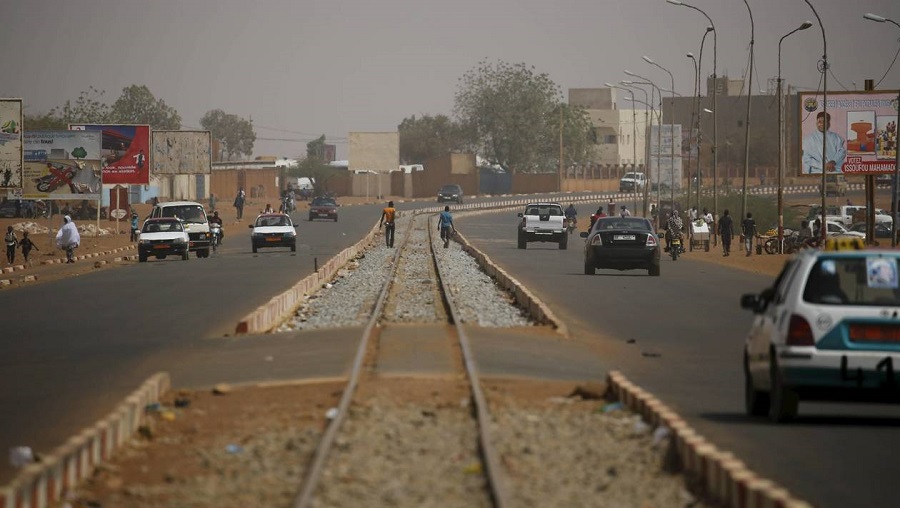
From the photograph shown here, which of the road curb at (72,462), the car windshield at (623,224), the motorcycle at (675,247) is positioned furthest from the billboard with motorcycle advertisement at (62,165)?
the road curb at (72,462)

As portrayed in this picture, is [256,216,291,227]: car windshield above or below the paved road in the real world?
above

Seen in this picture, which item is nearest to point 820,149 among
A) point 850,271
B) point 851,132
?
point 851,132

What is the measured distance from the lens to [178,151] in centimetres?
10219

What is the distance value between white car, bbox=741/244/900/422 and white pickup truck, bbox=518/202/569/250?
47.8 metres

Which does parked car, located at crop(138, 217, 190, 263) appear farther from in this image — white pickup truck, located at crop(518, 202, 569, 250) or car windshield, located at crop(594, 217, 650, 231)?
car windshield, located at crop(594, 217, 650, 231)

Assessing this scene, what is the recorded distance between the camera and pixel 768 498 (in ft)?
26.8

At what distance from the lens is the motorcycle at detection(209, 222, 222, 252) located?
56331 mm

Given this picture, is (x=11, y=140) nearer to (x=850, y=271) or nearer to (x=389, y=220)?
(x=389, y=220)

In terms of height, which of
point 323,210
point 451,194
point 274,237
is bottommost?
point 274,237

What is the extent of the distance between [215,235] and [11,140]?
11.0 meters

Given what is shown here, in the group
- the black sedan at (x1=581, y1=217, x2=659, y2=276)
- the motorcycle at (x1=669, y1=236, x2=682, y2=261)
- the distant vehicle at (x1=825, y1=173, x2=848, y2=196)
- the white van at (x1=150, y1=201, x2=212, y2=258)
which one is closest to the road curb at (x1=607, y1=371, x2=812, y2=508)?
the black sedan at (x1=581, y1=217, x2=659, y2=276)

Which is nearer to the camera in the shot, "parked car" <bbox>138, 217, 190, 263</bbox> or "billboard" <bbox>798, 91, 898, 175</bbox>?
"parked car" <bbox>138, 217, 190, 263</bbox>

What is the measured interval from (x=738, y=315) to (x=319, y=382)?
12829 mm

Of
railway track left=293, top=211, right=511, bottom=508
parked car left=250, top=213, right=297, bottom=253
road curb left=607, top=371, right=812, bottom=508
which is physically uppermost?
parked car left=250, top=213, right=297, bottom=253
